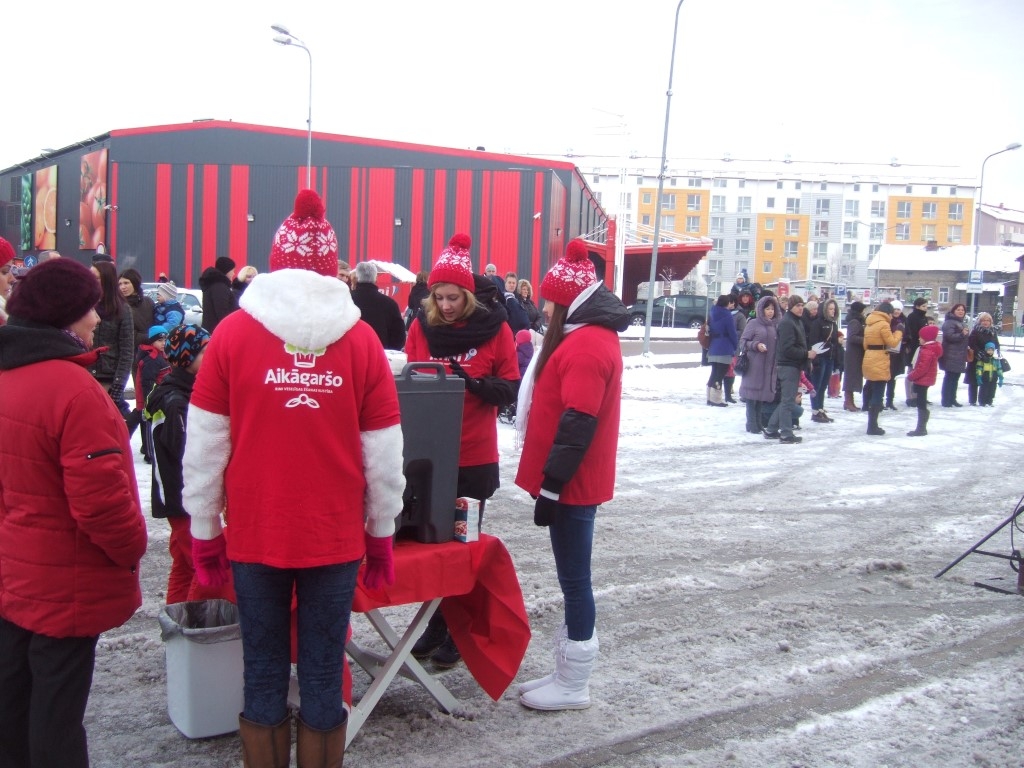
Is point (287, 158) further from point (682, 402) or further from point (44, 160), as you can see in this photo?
point (682, 402)

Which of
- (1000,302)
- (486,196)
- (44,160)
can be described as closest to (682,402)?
(486,196)

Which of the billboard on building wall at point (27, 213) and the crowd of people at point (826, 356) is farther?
the billboard on building wall at point (27, 213)

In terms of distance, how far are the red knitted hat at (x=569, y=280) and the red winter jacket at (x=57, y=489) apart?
185 cm

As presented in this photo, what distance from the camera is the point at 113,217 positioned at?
39938 mm

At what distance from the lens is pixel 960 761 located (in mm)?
3459

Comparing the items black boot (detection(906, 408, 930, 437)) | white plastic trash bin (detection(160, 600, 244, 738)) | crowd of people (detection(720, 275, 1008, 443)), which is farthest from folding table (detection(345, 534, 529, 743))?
black boot (detection(906, 408, 930, 437))

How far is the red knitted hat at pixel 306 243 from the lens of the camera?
2.75 m

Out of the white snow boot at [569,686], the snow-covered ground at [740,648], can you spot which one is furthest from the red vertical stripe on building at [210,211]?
the white snow boot at [569,686]

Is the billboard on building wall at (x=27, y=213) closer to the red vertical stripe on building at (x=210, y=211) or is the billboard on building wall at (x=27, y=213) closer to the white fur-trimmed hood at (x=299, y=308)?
the red vertical stripe on building at (x=210, y=211)

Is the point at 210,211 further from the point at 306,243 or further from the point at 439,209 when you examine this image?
the point at 306,243

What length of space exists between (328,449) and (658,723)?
2007 millimetres

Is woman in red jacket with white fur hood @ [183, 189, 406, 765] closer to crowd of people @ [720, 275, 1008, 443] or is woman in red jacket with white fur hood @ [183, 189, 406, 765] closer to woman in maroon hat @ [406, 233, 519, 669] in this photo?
woman in maroon hat @ [406, 233, 519, 669]

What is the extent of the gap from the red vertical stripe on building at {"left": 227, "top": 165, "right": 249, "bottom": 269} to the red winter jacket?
1484 inches

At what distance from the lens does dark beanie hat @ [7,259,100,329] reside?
8.79 feet
